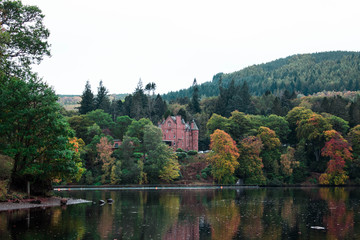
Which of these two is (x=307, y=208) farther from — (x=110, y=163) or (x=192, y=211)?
A: (x=110, y=163)

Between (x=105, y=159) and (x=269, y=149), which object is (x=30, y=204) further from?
(x=269, y=149)

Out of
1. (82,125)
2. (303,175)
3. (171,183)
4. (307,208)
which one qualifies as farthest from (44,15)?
(303,175)

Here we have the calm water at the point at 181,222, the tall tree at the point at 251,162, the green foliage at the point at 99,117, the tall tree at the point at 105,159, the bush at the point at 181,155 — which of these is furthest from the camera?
the green foliage at the point at 99,117

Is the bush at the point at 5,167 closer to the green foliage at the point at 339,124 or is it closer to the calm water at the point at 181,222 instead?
the calm water at the point at 181,222

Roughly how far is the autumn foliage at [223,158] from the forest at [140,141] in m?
0.25

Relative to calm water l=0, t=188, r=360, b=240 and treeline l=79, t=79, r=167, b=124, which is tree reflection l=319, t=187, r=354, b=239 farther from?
treeline l=79, t=79, r=167, b=124

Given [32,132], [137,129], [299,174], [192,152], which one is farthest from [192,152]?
[32,132]

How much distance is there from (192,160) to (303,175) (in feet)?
100

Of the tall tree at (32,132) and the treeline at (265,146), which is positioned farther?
the treeline at (265,146)

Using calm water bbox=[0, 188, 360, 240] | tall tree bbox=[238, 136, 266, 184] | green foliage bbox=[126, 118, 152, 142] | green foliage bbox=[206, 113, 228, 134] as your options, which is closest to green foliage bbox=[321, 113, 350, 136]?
tall tree bbox=[238, 136, 266, 184]

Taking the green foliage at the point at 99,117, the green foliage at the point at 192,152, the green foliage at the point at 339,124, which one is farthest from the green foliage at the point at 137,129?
the green foliage at the point at 339,124

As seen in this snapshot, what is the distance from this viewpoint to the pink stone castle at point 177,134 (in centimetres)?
11900

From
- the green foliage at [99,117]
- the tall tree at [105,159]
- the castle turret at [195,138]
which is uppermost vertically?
the green foliage at [99,117]

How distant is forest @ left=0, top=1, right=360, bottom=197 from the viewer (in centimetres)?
4494
